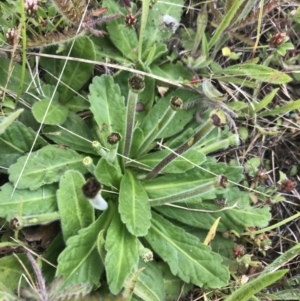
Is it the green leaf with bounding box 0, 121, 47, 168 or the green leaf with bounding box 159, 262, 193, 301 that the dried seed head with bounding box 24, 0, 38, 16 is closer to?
the green leaf with bounding box 0, 121, 47, 168

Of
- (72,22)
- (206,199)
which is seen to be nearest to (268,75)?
(206,199)

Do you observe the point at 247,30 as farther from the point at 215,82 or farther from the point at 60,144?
the point at 60,144

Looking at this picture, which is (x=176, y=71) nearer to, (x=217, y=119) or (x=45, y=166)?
(x=217, y=119)

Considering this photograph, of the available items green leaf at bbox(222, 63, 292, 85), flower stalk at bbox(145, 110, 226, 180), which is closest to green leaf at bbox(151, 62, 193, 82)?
green leaf at bbox(222, 63, 292, 85)

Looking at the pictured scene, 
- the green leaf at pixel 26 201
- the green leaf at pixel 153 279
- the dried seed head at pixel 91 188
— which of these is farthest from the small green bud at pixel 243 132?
the dried seed head at pixel 91 188

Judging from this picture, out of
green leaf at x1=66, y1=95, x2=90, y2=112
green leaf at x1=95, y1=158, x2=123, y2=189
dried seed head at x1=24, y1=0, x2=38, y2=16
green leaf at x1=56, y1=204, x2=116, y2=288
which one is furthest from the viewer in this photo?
green leaf at x1=66, y1=95, x2=90, y2=112

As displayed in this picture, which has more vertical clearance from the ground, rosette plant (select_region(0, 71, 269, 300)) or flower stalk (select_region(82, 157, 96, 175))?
flower stalk (select_region(82, 157, 96, 175))

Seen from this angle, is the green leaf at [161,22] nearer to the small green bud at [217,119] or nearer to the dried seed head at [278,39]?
the dried seed head at [278,39]
